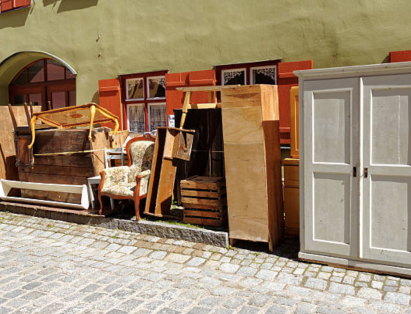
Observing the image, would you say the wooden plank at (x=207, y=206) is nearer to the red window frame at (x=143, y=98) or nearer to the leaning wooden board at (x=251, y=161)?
the leaning wooden board at (x=251, y=161)

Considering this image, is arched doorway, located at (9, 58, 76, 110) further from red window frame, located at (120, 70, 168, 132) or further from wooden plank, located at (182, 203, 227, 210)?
wooden plank, located at (182, 203, 227, 210)

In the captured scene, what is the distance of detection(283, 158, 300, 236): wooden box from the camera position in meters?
5.45

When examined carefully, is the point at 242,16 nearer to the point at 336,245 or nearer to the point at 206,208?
the point at 206,208

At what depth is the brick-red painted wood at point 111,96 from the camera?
9.28 metres

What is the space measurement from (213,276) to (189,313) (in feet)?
2.99

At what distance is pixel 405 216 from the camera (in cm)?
428

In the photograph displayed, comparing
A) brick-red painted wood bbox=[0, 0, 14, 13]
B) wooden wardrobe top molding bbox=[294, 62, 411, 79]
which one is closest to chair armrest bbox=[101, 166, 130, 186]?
wooden wardrobe top molding bbox=[294, 62, 411, 79]

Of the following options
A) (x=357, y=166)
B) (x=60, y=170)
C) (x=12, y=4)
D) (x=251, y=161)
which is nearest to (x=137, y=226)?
(x=60, y=170)

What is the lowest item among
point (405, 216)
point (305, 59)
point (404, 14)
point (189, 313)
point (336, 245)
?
point (189, 313)

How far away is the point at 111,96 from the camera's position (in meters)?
9.37

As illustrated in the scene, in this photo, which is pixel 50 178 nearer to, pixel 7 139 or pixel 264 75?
pixel 7 139

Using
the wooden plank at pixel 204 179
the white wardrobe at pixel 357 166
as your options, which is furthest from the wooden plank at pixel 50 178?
the white wardrobe at pixel 357 166

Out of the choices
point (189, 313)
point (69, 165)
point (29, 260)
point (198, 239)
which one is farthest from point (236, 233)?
point (69, 165)

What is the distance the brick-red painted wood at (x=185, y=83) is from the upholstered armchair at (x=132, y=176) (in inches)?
57.8
